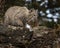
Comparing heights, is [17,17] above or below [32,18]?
above

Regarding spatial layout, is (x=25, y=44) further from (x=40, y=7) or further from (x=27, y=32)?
(x=40, y=7)

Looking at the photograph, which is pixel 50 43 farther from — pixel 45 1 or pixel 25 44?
pixel 45 1

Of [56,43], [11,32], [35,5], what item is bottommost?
[56,43]

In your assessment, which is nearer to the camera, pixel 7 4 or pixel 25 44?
pixel 25 44

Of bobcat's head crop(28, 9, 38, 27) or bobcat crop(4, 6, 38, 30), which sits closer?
bobcat crop(4, 6, 38, 30)

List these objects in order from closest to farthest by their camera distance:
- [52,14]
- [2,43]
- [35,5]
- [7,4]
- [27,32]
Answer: [2,43] < [27,32] < [7,4] < [35,5] < [52,14]

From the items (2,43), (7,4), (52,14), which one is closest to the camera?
(2,43)

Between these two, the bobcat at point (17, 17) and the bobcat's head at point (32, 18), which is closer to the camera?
the bobcat at point (17, 17)

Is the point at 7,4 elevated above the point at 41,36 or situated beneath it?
elevated above

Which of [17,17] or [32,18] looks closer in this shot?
[17,17]

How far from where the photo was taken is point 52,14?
464 inches

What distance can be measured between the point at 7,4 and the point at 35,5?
1.95m

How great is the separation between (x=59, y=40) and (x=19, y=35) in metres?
1.09

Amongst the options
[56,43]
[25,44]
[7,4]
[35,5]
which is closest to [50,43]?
[56,43]
